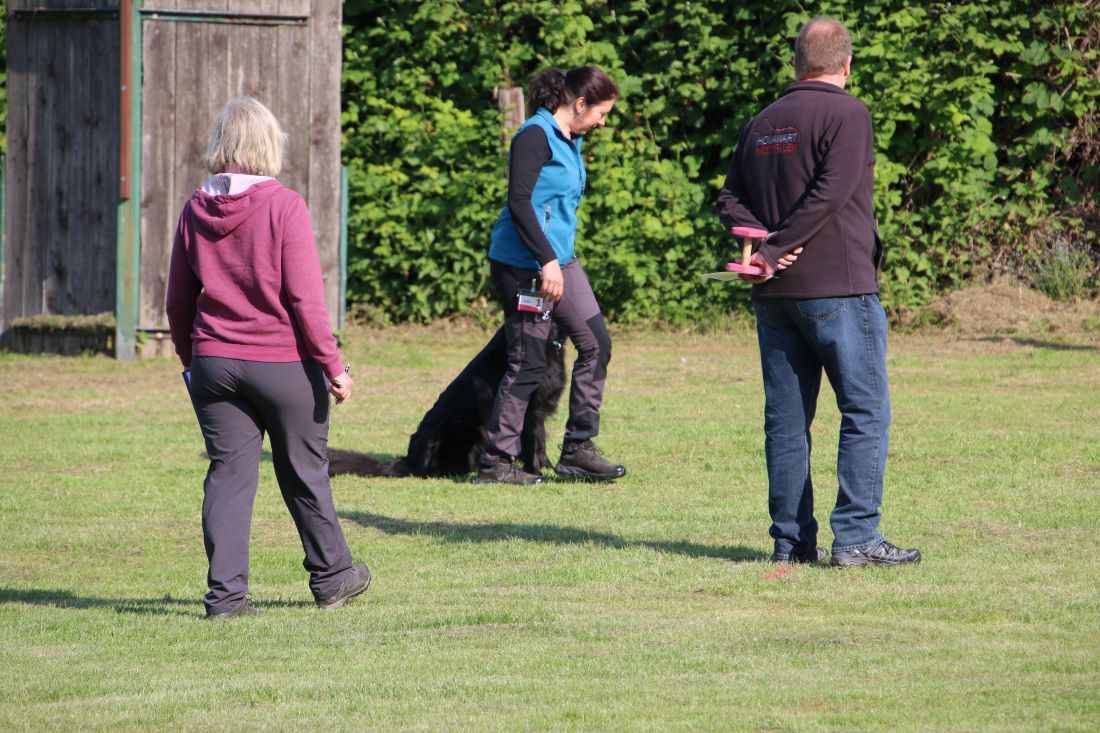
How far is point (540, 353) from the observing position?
7.19 meters

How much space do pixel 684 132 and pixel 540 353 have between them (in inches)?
255

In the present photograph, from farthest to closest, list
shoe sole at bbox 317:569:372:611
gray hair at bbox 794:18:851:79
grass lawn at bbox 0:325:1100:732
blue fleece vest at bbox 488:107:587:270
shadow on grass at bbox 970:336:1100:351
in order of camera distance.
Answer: shadow on grass at bbox 970:336:1100:351 → blue fleece vest at bbox 488:107:587:270 → gray hair at bbox 794:18:851:79 → shoe sole at bbox 317:569:372:611 → grass lawn at bbox 0:325:1100:732

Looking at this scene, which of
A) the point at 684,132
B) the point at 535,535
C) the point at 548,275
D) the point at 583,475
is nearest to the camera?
the point at 535,535

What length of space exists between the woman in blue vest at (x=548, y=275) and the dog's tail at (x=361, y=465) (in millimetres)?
471

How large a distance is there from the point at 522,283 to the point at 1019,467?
8.58 feet

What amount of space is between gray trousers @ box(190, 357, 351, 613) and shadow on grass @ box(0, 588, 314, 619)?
0.23 metres

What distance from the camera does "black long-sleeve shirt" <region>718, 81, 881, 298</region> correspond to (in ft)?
16.2

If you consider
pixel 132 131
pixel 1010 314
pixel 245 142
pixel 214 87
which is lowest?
pixel 1010 314

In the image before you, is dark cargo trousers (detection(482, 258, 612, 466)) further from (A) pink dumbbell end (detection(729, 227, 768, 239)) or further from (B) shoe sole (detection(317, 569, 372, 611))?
(B) shoe sole (detection(317, 569, 372, 611))

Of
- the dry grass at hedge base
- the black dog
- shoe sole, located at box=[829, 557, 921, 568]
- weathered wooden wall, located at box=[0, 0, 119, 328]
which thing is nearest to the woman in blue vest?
the black dog

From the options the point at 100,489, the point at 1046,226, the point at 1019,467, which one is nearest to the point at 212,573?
the point at 100,489

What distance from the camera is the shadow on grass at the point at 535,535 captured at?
18.5 ft

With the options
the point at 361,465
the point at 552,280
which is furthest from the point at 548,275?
the point at 361,465

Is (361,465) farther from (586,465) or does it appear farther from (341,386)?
(341,386)
